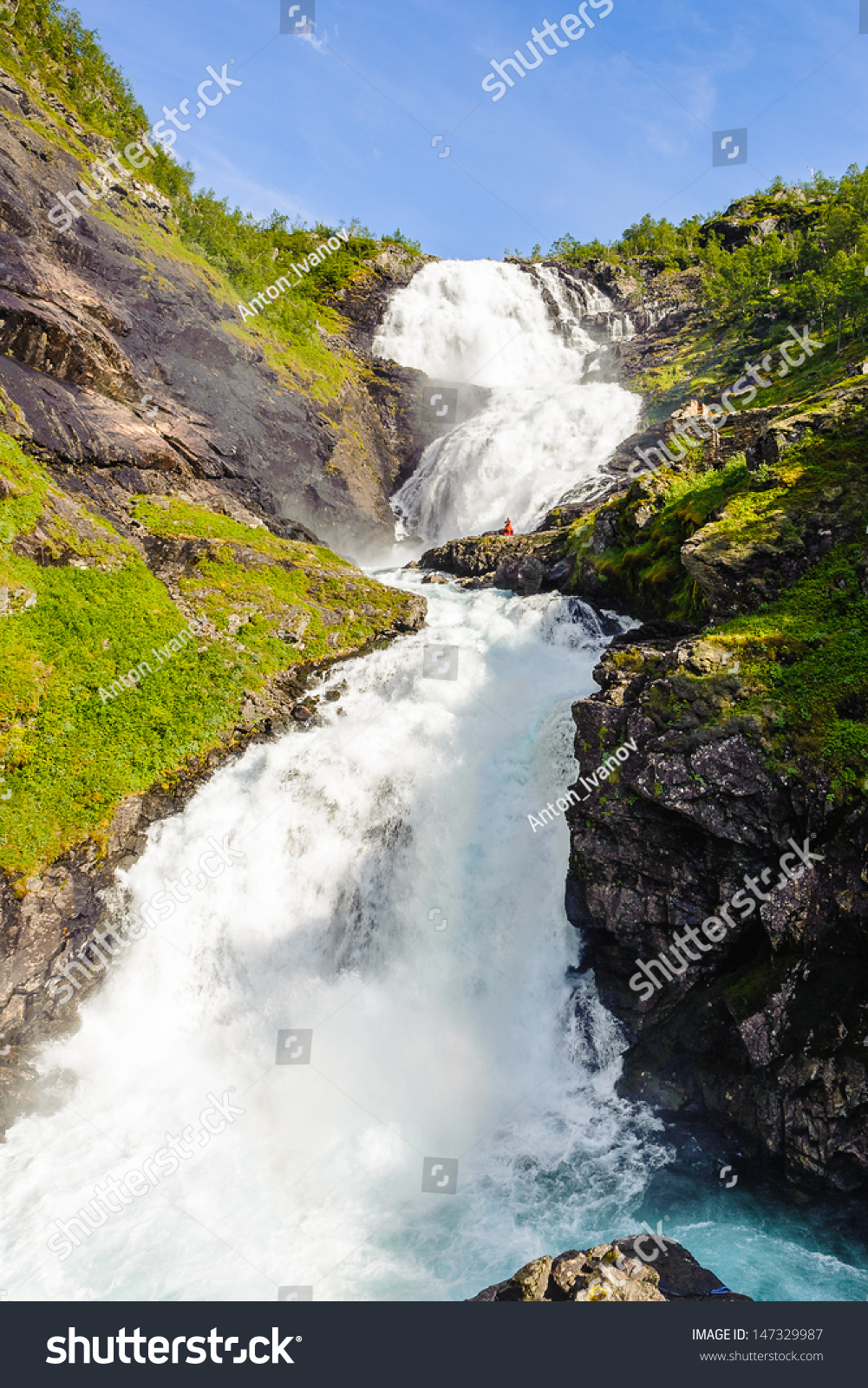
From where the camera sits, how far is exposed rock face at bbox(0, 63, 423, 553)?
2297 cm

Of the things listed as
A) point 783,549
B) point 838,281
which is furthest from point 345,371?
point 783,549

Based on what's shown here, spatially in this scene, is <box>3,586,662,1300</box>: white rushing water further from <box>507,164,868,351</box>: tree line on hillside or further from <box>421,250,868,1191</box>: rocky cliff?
<box>507,164,868,351</box>: tree line on hillside

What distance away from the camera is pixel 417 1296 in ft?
28.2

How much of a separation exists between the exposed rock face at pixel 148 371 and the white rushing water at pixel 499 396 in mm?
4169

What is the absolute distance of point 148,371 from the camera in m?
28.0

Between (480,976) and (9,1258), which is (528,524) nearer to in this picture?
(480,976)

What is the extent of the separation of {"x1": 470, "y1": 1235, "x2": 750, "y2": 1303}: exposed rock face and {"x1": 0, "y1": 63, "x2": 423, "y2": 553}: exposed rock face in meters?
24.8

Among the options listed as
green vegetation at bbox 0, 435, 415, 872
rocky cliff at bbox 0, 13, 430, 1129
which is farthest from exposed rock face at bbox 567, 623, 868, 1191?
green vegetation at bbox 0, 435, 415, 872

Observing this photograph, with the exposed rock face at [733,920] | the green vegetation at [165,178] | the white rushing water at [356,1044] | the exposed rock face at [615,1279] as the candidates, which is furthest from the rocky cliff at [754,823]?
the green vegetation at [165,178]

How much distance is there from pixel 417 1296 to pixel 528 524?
94.5 ft

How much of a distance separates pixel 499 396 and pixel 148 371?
2543 centimetres

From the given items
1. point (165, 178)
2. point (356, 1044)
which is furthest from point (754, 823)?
point (165, 178)

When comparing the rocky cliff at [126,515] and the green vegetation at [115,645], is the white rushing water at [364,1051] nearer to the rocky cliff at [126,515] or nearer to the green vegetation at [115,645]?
the rocky cliff at [126,515]

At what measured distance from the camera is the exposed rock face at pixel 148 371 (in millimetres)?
22969
